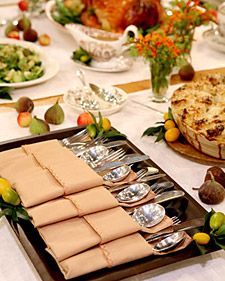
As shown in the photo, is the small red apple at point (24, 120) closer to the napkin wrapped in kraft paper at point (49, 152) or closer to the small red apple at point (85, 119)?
the small red apple at point (85, 119)

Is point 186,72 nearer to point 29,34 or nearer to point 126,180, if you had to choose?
point 29,34

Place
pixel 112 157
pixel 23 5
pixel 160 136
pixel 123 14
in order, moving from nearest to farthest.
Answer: pixel 112 157, pixel 160 136, pixel 123 14, pixel 23 5

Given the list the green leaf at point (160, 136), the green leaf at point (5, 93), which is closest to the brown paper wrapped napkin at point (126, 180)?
the green leaf at point (160, 136)

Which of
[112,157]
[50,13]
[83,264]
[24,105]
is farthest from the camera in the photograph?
[50,13]

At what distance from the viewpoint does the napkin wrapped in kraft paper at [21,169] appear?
106 cm

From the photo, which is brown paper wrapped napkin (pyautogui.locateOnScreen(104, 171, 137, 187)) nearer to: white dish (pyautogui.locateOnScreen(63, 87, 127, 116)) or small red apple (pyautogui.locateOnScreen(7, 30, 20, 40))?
white dish (pyautogui.locateOnScreen(63, 87, 127, 116))

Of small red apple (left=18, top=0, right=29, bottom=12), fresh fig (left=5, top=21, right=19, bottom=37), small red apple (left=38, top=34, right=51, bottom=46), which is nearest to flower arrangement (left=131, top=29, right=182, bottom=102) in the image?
small red apple (left=38, top=34, right=51, bottom=46)

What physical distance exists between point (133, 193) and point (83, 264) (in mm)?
210

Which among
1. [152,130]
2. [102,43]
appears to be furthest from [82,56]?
[152,130]

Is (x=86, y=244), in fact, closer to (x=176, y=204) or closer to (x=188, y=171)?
(x=176, y=204)

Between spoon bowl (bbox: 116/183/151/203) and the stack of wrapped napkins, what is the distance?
0.03 meters

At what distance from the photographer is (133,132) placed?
4.66 ft

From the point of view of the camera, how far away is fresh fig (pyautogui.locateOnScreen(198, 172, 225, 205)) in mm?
1110

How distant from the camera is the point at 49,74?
169cm
